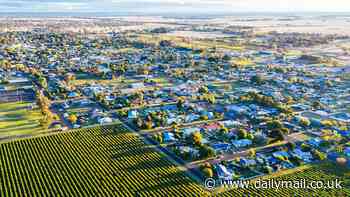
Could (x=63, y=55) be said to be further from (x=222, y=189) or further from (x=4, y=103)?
(x=222, y=189)

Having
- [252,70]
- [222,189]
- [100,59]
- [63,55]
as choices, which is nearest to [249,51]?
[252,70]

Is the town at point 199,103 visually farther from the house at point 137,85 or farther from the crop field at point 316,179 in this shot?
the crop field at point 316,179

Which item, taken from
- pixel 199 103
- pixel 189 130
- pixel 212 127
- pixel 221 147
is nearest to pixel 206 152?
pixel 221 147

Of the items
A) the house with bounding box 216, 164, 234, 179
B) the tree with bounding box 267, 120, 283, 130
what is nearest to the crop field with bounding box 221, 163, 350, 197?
the house with bounding box 216, 164, 234, 179

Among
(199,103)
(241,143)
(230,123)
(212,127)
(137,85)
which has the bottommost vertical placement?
(241,143)

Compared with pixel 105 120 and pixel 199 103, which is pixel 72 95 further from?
pixel 199 103

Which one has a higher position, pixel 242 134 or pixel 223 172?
pixel 242 134
